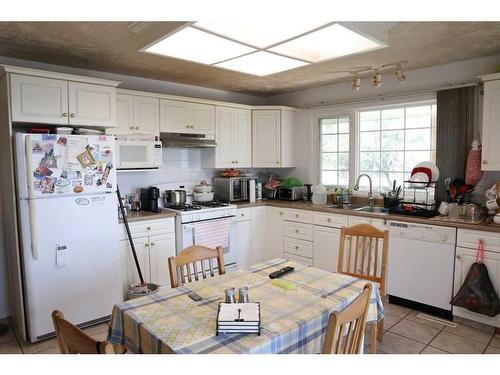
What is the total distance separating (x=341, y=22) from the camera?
182cm

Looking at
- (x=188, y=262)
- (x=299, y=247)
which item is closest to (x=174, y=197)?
(x=299, y=247)

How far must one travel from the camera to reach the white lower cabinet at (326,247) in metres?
3.80

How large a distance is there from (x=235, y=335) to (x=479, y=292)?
7.78 feet

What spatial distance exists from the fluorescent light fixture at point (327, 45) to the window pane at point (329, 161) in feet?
7.17

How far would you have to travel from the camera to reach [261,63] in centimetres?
263

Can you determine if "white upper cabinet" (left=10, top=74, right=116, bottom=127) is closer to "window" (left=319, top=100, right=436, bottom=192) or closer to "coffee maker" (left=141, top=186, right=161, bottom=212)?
"coffee maker" (left=141, top=186, right=161, bottom=212)

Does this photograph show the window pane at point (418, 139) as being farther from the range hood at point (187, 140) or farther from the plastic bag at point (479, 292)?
the range hood at point (187, 140)

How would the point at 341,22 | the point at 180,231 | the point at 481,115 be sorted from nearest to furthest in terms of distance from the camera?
the point at 341,22, the point at 481,115, the point at 180,231

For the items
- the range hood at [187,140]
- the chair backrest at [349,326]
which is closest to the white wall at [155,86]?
the range hood at [187,140]

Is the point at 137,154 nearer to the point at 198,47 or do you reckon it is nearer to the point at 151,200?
the point at 151,200
